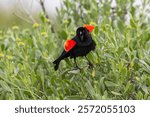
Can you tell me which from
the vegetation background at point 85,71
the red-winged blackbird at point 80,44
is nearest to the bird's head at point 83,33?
the red-winged blackbird at point 80,44

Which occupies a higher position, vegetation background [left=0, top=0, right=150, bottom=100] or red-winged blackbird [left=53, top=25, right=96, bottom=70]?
red-winged blackbird [left=53, top=25, right=96, bottom=70]

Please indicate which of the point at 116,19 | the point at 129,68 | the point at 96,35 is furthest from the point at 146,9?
the point at 129,68

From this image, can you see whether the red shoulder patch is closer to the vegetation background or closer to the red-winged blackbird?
the red-winged blackbird

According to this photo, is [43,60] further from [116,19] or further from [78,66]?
[116,19]

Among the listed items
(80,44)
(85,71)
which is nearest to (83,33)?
(80,44)

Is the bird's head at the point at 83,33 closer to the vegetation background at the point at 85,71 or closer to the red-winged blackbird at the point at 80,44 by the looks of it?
the red-winged blackbird at the point at 80,44

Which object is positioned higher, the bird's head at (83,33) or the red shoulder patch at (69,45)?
the bird's head at (83,33)

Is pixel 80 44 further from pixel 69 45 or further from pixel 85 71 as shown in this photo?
pixel 85 71

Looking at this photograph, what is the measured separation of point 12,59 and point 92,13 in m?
1.01

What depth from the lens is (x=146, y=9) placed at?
14.8 feet

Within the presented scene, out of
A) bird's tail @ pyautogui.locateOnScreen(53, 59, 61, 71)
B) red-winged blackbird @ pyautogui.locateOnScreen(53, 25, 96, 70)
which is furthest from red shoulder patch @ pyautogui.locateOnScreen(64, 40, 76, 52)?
bird's tail @ pyautogui.locateOnScreen(53, 59, 61, 71)

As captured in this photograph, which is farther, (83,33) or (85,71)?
(85,71)

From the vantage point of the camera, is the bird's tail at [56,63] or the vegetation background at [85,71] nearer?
the vegetation background at [85,71]

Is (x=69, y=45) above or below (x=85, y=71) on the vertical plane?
above
